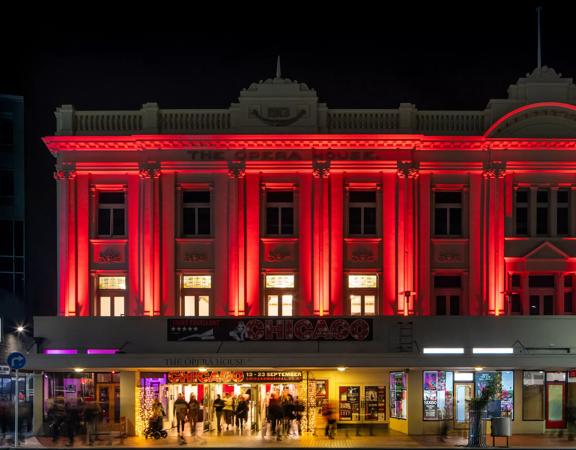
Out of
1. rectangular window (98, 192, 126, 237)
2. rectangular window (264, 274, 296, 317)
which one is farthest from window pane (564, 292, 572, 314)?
rectangular window (98, 192, 126, 237)

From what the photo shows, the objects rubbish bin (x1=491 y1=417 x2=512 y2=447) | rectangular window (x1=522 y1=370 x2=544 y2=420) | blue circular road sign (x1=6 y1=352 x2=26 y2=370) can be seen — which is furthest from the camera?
rectangular window (x1=522 y1=370 x2=544 y2=420)

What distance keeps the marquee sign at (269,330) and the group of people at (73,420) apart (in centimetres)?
434

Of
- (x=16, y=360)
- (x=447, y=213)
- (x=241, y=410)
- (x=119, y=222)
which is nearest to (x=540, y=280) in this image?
(x=447, y=213)

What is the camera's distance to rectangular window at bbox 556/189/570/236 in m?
35.4

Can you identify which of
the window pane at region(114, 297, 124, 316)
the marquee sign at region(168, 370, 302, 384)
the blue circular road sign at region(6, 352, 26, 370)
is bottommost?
the marquee sign at region(168, 370, 302, 384)

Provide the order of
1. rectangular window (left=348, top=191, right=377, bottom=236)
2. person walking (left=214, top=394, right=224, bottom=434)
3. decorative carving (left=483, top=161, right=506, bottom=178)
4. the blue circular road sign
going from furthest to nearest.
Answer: rectangular window (left=348, top=191, right=377, bottom=236) < decorative carving (left=483, top=161, right=506, bottom=178) < person walking (left=214, top=394, right=224, bottom=434) < the blue circular road sign

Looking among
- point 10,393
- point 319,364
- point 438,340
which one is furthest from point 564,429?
point 10,393

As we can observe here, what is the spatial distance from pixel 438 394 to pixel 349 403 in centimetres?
346

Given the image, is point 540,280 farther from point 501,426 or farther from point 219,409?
point 219,409

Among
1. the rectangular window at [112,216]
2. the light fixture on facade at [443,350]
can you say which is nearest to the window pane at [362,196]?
the light fixture on facade at [443,350]

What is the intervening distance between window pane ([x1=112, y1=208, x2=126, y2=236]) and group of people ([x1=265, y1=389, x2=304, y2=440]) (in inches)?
387

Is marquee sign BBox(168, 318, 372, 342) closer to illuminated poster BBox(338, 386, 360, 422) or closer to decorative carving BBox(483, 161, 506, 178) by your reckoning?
illuminated poster BBox(338, 386, 360, 422)

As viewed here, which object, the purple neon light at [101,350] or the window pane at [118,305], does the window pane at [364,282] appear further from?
the purple neon light at [101,350]

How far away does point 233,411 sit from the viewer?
3141 cm
